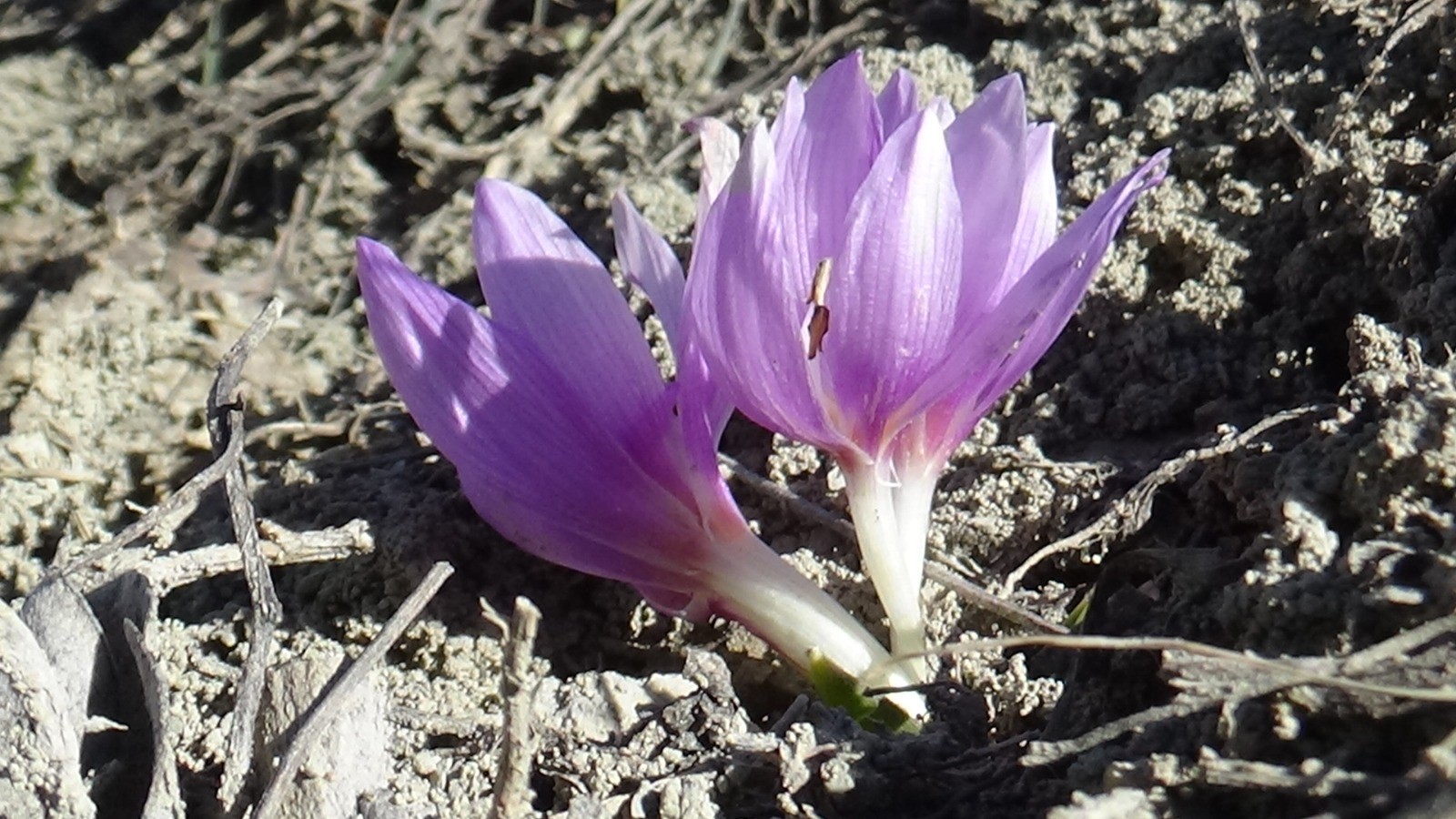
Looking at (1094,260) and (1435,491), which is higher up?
(1094,260)

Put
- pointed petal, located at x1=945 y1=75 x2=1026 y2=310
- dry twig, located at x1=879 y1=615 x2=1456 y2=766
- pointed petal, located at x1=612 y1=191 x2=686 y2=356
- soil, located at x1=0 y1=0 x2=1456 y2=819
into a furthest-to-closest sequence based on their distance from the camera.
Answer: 1. pointed petal, located at x1=612 y1=191 x2=686 y2=356
2. pointed petal, located at x1=945 y1=75 x2=1026 y2=310
3. soil, located at x1=0 y1=0 x2=1456 y2=819
4. dry twig, located at x1=879 y1=615 x2=1456 y2=766

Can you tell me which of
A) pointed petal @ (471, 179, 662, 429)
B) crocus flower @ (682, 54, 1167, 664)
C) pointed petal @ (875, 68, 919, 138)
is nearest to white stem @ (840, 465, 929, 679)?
crocus flower @ (682, 54, 1167, 664)

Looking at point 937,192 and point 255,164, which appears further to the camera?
point 255,164

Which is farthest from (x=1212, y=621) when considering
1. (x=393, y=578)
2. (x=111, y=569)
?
(x=111, y=569)

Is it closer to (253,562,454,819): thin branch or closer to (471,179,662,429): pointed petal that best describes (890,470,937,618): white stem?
(471,179,662,429): pointed petal

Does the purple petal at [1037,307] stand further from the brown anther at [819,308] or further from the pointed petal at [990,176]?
the brown anther at [819,308]

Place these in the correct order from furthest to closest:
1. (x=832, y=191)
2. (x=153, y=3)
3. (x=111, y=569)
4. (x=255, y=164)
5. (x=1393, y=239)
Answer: (x=153, y=3)
(x=255, y=164)
(x=1393, y=239)
(x=111, y=569)
(x=832, y=191)

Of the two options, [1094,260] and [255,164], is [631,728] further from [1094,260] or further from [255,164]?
[255,164]

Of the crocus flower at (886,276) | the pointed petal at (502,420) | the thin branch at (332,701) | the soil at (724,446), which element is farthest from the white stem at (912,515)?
the thin branch at (332,701)
